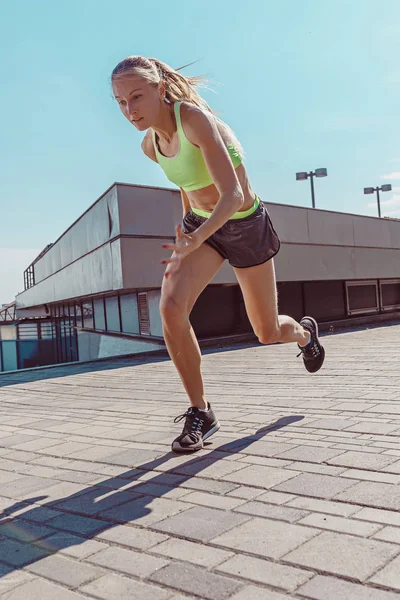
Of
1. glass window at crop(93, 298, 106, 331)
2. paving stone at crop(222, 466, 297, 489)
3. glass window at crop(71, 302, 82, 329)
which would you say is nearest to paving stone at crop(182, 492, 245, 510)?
paving stone at crop(222, 466, 297, 489)

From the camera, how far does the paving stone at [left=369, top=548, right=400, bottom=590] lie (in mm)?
1683

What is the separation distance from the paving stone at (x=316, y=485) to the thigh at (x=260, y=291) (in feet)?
4.31

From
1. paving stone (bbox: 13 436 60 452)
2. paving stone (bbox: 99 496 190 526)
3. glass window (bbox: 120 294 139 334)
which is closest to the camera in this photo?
paving stone (bbox: 99 496 190 526)

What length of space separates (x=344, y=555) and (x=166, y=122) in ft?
7.49

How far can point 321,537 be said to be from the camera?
2047 millimetres

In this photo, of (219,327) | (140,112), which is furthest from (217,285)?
(140,112)

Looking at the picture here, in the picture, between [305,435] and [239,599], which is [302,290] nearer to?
[305,435]

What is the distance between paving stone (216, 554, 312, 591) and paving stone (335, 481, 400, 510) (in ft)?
2.02

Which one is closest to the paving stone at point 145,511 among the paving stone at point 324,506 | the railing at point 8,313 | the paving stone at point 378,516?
the paving stone at point 324,506

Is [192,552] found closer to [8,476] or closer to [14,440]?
[8,476]

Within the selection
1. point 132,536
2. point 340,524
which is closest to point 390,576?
point 340,524

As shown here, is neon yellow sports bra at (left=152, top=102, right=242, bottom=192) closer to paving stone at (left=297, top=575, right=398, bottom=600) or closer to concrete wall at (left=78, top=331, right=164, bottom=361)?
paving stone at (left=297, top=575, right=398, bottom=600)

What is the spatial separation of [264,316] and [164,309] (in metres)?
0.75

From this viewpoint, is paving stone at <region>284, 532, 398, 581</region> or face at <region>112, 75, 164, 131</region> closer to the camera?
paving stone at <region>284, 532, 398, 581</region>
